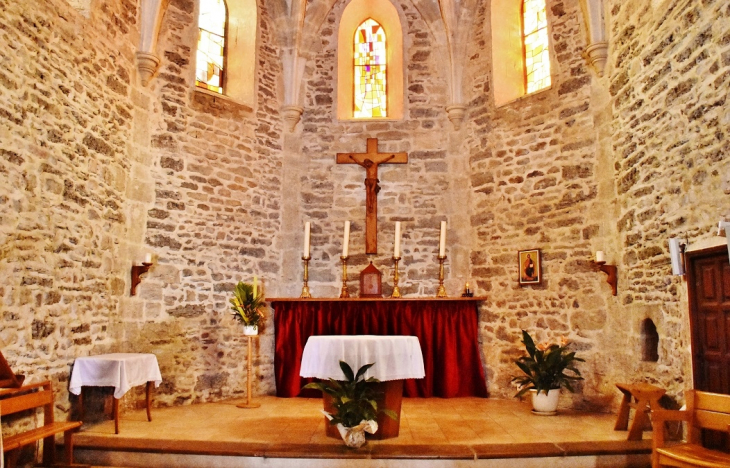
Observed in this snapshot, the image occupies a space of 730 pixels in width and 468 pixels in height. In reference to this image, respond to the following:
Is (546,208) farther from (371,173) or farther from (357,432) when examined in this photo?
(357,432)

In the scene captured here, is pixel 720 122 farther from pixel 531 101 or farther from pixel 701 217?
pixel 531 101

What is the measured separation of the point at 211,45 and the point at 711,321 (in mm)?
7293

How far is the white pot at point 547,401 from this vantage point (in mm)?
6629

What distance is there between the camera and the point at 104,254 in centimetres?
655

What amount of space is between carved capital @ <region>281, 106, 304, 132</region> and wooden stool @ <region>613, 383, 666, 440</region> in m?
5.87

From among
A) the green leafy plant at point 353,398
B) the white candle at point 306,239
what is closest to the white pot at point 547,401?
the green leafy plant at point 353,398

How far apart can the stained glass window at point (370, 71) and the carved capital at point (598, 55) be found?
340cm

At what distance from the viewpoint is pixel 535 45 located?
335 inches

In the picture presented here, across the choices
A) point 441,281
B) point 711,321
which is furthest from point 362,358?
point 441,281

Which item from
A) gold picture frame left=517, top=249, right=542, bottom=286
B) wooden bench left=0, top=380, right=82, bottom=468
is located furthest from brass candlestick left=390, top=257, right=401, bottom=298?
wooden bench left=0, top=380, right=82, bottom=468

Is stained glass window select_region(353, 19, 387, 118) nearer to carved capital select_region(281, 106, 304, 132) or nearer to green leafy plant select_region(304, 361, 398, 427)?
carved capital select_region(281, 106, 304, 132)

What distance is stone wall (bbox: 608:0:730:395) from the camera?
4.96 m

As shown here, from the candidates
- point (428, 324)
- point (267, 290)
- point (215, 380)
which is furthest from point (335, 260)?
point (215, 380)

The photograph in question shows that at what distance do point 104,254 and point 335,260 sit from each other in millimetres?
3398
